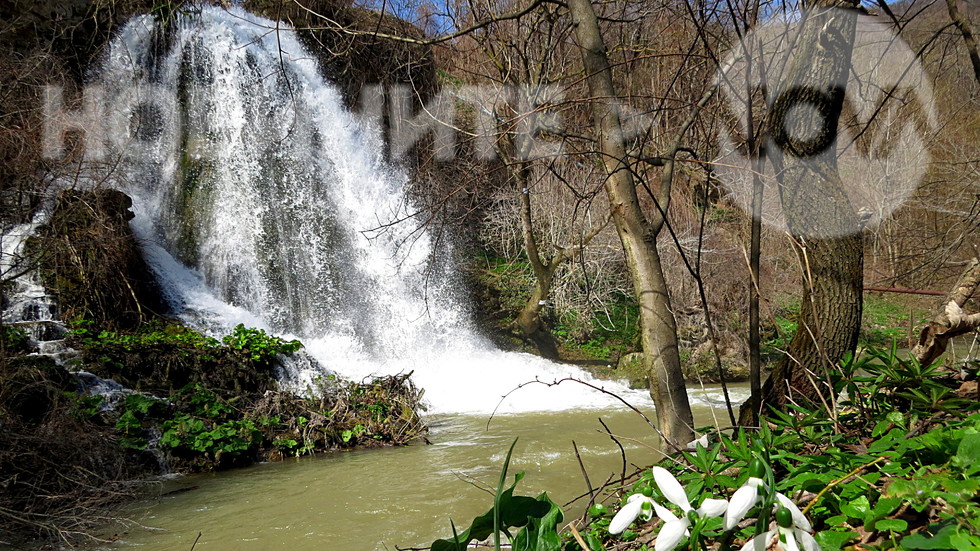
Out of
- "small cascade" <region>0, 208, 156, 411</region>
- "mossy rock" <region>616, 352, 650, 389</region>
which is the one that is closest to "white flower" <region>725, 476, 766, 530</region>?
"small cascade" <region>0, 208, 156, 411</region>

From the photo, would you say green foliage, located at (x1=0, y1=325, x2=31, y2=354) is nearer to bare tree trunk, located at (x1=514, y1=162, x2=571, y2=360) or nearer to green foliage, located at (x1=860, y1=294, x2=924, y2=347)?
bare tree trunk, located at (x1=514, y1=162, x2=571, y2=360)

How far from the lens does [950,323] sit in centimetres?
246

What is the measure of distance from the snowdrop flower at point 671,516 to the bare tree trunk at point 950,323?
201 centimetres

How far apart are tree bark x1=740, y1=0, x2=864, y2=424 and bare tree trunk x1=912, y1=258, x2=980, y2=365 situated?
16.5 inches

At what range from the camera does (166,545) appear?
4383 mm

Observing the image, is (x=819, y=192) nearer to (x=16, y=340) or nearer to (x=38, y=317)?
Answer: (x=16, y=340)

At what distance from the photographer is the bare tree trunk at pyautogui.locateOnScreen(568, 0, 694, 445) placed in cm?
304

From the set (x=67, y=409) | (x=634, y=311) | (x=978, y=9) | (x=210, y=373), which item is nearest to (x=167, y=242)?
(x=210, y=373)

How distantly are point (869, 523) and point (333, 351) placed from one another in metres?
10.7

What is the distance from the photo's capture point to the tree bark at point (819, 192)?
9.78 ft

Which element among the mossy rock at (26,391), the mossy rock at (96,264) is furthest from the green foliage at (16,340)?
the mossy rock at (96,264)

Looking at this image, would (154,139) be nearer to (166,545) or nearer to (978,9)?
(166,545)

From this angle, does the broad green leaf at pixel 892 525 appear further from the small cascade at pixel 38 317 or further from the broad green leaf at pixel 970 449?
the small cascade at pixel 38 317

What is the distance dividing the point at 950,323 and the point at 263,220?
11968 mm
